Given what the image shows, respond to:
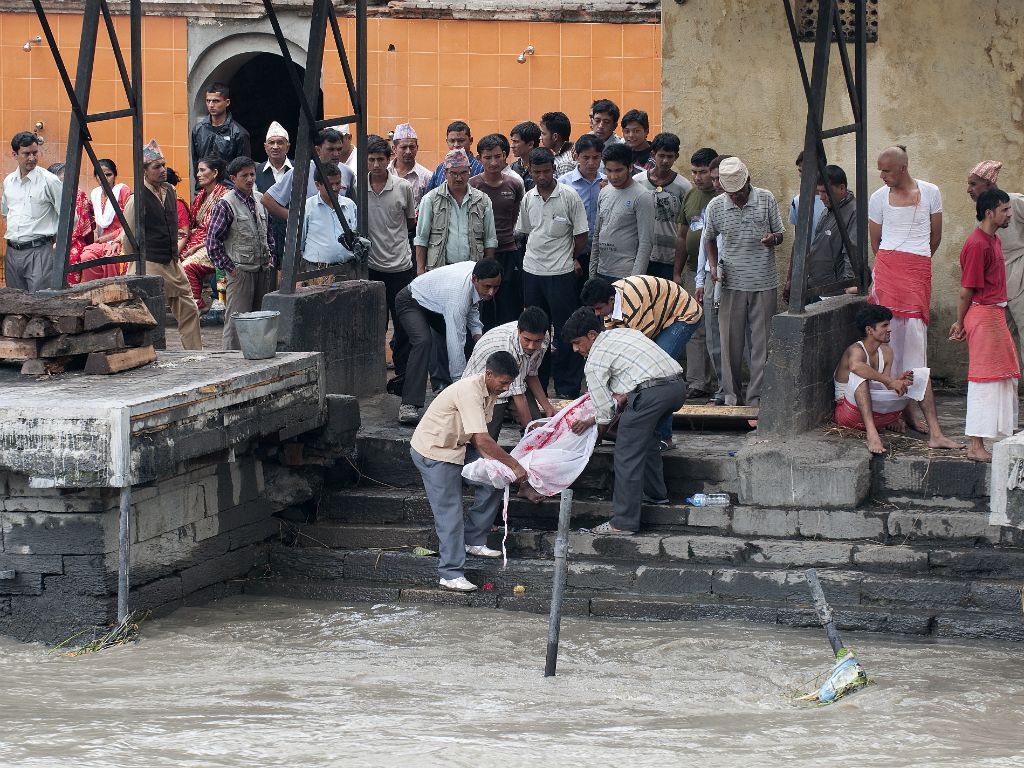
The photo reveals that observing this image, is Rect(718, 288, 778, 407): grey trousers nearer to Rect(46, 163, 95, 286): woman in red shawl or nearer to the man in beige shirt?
the man in beige shirt

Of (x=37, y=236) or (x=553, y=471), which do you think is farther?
(x=37, y=236)

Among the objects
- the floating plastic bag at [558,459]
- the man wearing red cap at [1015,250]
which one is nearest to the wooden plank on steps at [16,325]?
the floating plastic bag at [558,459]

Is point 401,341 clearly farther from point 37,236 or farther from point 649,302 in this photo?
point 37,236

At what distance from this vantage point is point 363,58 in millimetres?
11922

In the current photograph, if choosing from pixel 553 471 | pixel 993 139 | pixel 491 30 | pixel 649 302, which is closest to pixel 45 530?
pixel 553 471

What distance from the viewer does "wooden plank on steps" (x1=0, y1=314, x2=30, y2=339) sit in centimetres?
930

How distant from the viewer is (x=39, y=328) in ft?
30.4

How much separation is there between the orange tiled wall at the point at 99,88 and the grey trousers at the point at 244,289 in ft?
17.4

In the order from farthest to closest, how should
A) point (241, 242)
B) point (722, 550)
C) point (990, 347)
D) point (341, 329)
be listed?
point (241, 242) → point (341, 329) → point (990, 347) → point (722, 550)

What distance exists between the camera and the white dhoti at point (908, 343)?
33.1ft

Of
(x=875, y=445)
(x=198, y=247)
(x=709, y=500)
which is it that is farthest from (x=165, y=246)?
(x=875, y=445)

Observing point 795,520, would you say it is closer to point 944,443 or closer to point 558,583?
point 944,443

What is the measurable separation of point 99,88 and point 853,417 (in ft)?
33.7

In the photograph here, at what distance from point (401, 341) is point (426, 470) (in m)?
2.41
